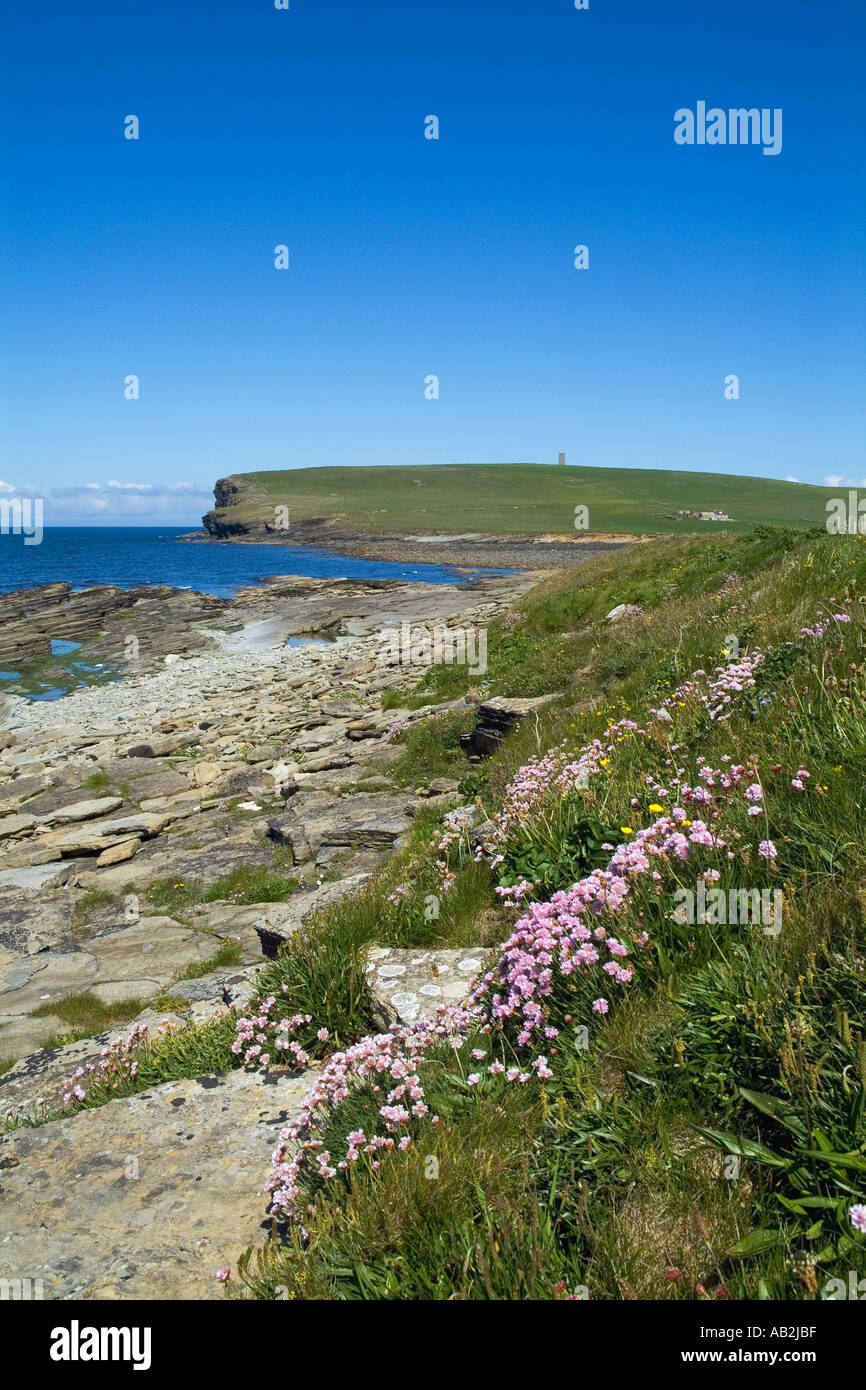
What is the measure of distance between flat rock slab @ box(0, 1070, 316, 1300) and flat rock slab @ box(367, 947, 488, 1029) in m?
0.69

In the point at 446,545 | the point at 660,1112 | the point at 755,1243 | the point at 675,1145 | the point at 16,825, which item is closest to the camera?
the point at 755,1243

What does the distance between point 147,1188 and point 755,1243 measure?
314 cm

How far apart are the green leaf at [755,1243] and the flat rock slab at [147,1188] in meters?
2.20

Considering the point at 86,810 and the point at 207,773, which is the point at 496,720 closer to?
the point at 207,773

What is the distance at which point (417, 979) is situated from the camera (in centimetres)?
520

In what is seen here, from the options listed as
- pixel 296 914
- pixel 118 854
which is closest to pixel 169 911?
pixel 118 854

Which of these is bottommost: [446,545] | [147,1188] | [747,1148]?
[147,1188]

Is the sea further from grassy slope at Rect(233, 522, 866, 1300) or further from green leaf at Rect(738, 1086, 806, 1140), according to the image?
green leaf at Rect(738, 1086, 806, 1140)

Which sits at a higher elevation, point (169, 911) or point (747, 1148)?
point (747, 1148)

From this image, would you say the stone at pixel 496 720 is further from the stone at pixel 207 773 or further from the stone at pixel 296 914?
the stone at pixel 207 773

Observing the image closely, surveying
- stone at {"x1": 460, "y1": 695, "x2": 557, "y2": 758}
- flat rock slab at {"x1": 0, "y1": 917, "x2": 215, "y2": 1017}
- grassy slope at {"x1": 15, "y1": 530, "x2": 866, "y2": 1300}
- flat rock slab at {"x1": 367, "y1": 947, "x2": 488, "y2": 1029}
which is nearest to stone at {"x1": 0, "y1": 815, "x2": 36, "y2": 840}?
flat rock slab at {"x1": 0, "y1": 917, "x2": 215, "y2": 1017}

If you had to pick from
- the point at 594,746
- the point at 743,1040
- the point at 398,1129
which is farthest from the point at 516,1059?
the point at 594,746

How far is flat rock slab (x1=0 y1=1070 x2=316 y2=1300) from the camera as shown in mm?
3557
